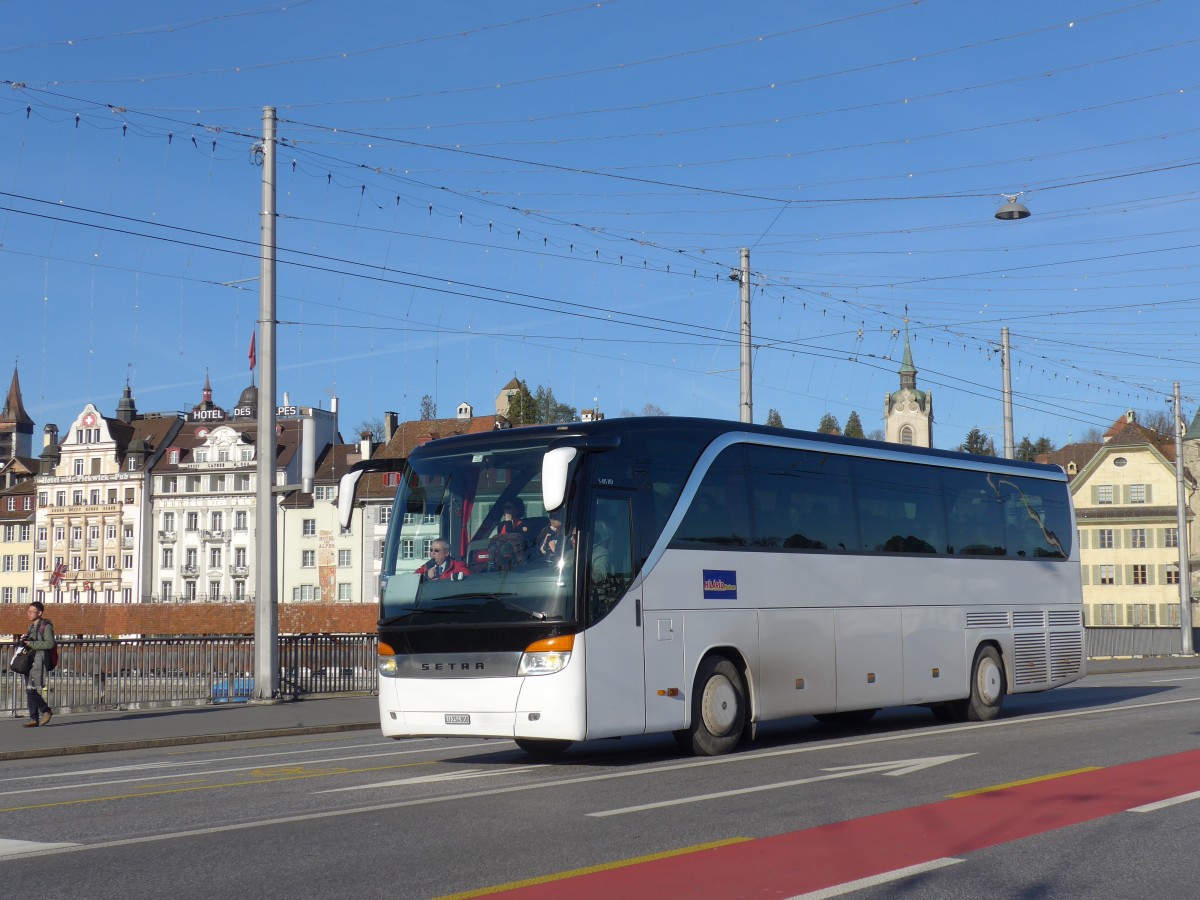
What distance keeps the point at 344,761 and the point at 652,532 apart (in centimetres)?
414

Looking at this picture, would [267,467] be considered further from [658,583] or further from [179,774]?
[658,583]

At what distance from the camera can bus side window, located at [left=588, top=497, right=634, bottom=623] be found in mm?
13852

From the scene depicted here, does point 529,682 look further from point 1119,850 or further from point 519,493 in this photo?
point 1119,850

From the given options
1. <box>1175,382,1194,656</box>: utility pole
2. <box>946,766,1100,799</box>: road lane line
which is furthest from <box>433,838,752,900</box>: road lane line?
<box>1175,382,1194,656</box>: utility pole

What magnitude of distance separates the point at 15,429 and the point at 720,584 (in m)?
159

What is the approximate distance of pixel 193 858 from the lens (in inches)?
339

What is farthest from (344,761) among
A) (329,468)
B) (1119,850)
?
(329,468)

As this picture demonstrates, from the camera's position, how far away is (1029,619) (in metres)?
21.7

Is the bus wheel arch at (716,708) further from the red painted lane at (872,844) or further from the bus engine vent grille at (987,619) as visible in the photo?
the bus engine vent grille at (987,619)

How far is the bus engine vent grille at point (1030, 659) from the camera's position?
21375mm

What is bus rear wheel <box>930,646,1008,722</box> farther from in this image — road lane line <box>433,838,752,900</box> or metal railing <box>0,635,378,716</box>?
metal railing <box>0,635,378,716</box>

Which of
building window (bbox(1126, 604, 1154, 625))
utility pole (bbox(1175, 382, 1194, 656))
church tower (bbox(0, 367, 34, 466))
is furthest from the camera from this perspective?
church tower (bbox(0, 367, 34, 466))

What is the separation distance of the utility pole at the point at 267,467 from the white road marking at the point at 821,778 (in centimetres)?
1430

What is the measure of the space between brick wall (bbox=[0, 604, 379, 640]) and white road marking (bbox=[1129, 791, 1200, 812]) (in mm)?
69720
